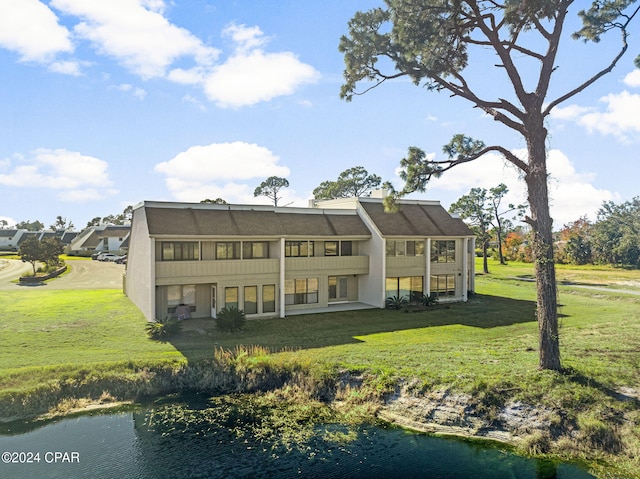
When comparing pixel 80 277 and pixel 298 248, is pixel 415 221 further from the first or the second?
pixel 80 277

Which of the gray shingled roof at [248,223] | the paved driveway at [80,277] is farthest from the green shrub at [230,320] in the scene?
the paved driveway at [80,277]

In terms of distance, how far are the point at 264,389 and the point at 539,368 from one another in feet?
34.0

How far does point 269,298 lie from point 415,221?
12895 mm

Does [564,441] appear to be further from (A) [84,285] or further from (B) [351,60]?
(A) [84,285]

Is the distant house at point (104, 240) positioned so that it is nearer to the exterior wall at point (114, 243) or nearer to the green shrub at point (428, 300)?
the exterior wall at point (114, 243)

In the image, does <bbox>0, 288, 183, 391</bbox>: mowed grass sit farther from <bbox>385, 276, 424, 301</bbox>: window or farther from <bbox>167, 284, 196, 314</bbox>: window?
<bbox>385, 276, 424, 301</bbox>: window

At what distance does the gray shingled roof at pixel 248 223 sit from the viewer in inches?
998

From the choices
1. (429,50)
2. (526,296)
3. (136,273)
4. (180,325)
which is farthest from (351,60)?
(526,296)

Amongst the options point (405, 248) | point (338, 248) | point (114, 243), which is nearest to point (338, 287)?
point (338, 248)

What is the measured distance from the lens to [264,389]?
1748cm

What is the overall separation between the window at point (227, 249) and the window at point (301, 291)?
4.00m

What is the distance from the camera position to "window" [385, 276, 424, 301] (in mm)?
31516

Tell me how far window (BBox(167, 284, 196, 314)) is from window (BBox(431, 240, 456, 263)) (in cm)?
1742

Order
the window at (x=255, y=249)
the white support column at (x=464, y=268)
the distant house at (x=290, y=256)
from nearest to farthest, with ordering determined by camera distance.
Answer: the distant house at (x=290, y=256)
the window at (x=255, y=249)
the white support column at (x=464, y=268)
